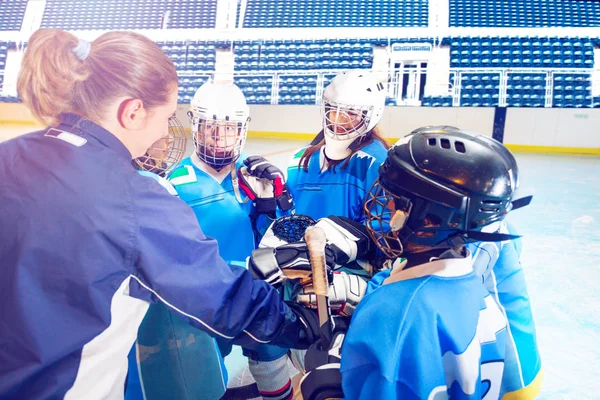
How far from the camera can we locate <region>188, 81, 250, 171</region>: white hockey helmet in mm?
2004

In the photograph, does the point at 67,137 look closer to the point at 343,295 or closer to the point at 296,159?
the point at 343,295

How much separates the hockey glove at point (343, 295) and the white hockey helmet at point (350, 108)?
1018 millimetres

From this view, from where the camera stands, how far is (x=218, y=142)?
200 centimetres

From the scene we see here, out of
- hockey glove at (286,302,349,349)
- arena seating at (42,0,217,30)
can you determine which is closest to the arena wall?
arena seating at (42,0,217,30)

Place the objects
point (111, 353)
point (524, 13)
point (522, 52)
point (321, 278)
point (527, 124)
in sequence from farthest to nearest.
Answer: point (524, 13)
point (522, 52)
point (527, 124)
point (321, 278)
point (111, 353)

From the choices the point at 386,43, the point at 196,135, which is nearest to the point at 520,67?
the point at 386,43

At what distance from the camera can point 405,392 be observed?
88 cm

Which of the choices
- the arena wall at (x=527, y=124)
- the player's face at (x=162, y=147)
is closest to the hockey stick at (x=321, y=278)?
the player's face at (x=162, y=147)

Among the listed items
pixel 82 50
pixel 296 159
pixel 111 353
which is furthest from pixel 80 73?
pixel 296 159

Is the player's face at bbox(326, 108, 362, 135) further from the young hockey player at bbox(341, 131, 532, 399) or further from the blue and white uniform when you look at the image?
the blue and white uniform

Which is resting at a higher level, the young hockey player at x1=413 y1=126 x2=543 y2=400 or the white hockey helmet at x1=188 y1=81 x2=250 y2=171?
the white hockey helmet at x1=188 y1=81 x2=250 y2=171

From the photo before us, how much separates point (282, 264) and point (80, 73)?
2.21ft

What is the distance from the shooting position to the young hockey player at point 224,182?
1985mm

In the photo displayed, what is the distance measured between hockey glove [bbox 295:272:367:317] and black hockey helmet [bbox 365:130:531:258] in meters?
0.30
